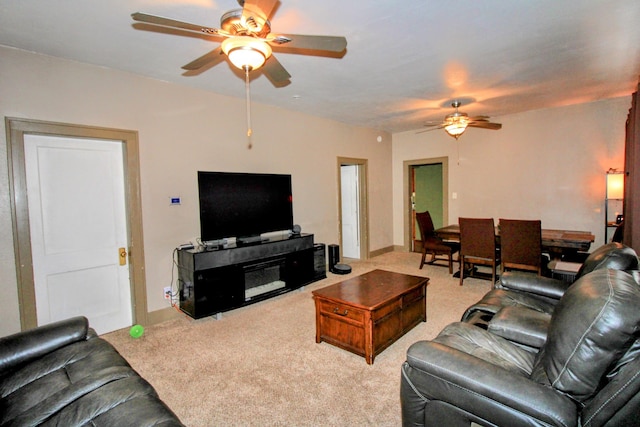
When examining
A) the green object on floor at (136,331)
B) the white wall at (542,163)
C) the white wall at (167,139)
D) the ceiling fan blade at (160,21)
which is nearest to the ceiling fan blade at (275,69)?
the ceiling fan blade at (160,21)

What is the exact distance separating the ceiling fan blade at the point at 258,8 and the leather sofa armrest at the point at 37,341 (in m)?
2.13

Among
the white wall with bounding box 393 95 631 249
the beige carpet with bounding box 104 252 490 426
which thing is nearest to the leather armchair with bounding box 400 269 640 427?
the beige carpet with bounding box 104 252 490 426

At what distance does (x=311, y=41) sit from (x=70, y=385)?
2.22 m

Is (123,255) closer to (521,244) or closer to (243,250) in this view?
(243,250)

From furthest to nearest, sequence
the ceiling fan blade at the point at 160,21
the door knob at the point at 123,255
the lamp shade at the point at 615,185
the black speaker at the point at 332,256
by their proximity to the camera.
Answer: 1. the black speaker at the point at 332,256
2. the lamp shade at the point at 615,185
3. the door knob at the point at 123,255
4. the ceiling fan blade at the point at 160,21

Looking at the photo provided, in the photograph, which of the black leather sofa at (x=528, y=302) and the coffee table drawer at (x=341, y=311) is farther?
the coffee table drawer at (x=341, y=311)

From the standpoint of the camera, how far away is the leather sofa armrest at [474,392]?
1208 mm

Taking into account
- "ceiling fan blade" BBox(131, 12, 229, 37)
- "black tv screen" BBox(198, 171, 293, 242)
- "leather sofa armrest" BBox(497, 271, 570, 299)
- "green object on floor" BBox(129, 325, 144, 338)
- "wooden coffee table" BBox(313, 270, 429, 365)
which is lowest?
"green object on floor" BBox(129, 325, 144, 338)

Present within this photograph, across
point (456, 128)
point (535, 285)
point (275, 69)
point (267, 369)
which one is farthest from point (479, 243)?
point (275, 69)

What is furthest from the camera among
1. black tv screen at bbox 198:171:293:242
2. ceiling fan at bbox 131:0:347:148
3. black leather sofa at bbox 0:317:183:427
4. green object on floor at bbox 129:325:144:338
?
black tv screen at bbox 198:171:293:242

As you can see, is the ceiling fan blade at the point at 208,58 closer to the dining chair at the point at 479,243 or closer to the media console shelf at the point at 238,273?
the media console shelf at the point at 238,273

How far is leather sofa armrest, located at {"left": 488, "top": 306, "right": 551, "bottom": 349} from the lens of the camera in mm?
1923

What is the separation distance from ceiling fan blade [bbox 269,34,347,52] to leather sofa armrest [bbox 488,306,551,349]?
6.64 feet

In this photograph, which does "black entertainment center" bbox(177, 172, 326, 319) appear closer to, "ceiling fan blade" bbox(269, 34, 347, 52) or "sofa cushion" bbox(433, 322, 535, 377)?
"ceiling fan blade" bbox(269, 34, 347, 52)
